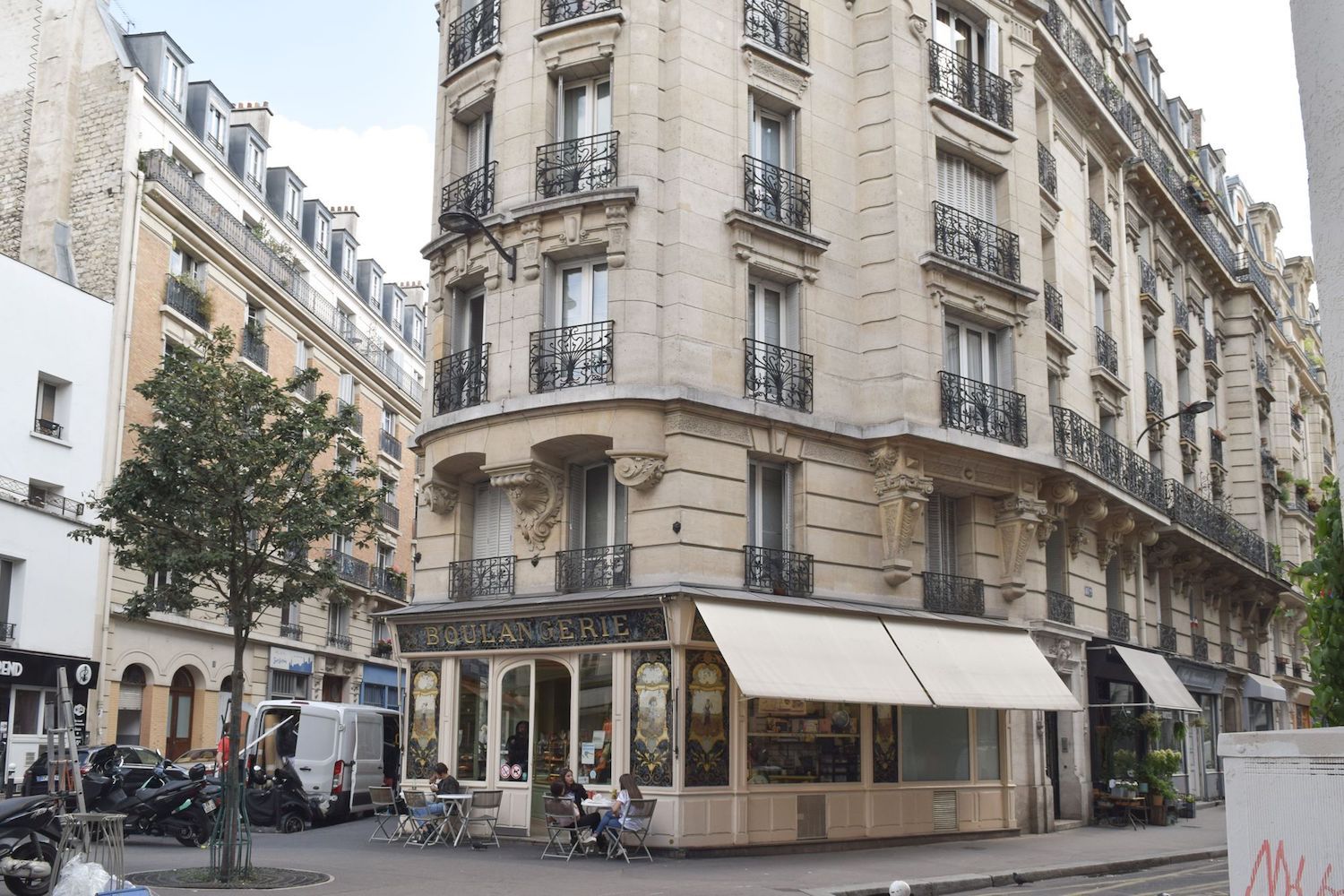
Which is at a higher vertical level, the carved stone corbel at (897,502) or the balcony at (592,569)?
the carved stone corbel at (897,502)

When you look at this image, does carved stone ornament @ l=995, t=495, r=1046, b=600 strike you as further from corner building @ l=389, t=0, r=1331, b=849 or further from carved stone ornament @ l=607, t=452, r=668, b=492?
carved stone ornament @ l=607, t=452, r=668, b=492

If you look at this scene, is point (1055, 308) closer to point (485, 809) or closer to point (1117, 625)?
point (1117, 625)

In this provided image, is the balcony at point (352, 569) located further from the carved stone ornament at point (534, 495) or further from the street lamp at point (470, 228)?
the street lamp at point (470, 228)

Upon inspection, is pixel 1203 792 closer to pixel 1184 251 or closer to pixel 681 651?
pixel 1184 251

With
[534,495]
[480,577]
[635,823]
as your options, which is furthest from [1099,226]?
[635,823]

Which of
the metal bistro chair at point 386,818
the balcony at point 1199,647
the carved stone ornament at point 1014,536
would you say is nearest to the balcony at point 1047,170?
the carved stone ornament at point 1014,536

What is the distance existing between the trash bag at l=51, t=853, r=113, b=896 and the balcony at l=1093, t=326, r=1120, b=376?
915 inches

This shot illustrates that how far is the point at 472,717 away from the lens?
2020 cm

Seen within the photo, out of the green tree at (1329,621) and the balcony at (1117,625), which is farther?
the balcony at (1117,625)

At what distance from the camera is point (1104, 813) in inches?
981

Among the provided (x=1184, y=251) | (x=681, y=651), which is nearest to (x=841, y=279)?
(x=681, y=651)

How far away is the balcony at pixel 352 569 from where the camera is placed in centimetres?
4544

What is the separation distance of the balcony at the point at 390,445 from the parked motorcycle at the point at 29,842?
126 feet

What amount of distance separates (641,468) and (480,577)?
11.8 ft
